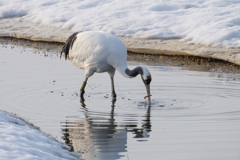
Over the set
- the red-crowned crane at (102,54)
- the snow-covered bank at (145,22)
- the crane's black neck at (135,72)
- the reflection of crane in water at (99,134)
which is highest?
the snow-covered bank at (145,22)

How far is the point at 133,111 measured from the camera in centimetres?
790

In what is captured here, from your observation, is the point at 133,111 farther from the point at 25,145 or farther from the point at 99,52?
the point at 25,145

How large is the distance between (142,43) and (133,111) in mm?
7265

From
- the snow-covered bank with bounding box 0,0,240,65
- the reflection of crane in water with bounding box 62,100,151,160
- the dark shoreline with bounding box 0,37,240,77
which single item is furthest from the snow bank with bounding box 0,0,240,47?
the reflection of crane in water with bounding box 62,100,151,160

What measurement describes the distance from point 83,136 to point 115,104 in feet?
8.01

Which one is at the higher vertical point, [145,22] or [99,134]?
[145,22]

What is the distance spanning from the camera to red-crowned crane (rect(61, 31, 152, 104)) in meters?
8.67

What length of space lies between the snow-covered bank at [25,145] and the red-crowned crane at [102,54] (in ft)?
11.3

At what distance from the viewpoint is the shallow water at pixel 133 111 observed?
5.71 m

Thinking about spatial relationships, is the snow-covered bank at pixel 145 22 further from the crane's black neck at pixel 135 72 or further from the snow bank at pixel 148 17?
the crane's black neck at pixel 135 72

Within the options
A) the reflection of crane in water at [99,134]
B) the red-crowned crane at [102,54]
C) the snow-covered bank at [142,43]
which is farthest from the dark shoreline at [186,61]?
the reflection of crane in water at [99,134]

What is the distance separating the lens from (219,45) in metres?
13.4

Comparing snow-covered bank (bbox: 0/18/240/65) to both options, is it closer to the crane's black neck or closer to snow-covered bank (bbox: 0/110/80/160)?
the crane's black neck

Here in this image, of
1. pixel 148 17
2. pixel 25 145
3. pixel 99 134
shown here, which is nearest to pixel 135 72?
pixel 99 134
